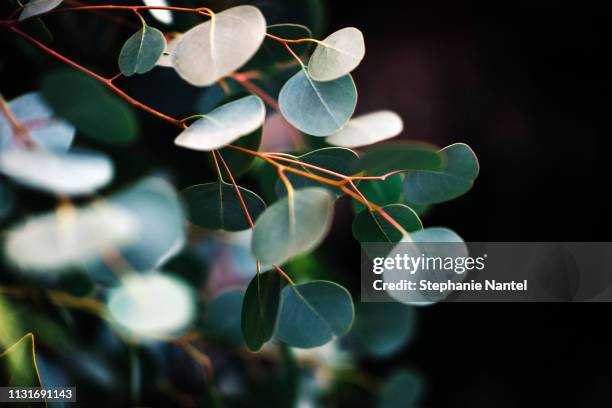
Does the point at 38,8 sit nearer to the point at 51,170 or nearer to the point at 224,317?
the point at 51,170

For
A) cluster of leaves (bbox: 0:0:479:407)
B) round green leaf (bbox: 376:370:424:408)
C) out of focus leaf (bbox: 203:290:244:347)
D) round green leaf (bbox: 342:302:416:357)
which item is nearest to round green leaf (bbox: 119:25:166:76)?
cluster of leaves (bbox: 0:0:479:407)

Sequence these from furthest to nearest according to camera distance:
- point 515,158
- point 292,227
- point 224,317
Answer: point 515,158 < point 224,317 < point 292,227

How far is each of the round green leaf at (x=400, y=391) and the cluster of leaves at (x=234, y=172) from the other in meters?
0.44

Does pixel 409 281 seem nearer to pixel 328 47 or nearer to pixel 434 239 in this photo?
pixel 434 239

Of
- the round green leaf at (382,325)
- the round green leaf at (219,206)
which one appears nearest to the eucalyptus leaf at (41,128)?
the round green leaf at (219,206)

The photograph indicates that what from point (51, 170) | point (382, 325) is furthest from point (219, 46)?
point (382, 325)

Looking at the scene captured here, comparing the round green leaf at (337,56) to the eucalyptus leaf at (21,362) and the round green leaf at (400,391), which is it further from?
the round green leaf at (400,391)

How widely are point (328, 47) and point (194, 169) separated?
1.19 ft

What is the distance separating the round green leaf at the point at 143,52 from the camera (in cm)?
37

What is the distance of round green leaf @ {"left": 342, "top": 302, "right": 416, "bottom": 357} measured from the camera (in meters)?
0.79

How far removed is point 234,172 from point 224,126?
3.5 inches

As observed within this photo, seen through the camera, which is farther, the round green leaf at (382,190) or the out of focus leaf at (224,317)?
the out of focus leaf at (224,317)

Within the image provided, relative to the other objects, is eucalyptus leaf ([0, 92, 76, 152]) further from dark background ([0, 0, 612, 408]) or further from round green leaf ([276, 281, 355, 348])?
dark background ([0, 0, 612, 408])

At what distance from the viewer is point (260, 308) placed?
1.28 ft
